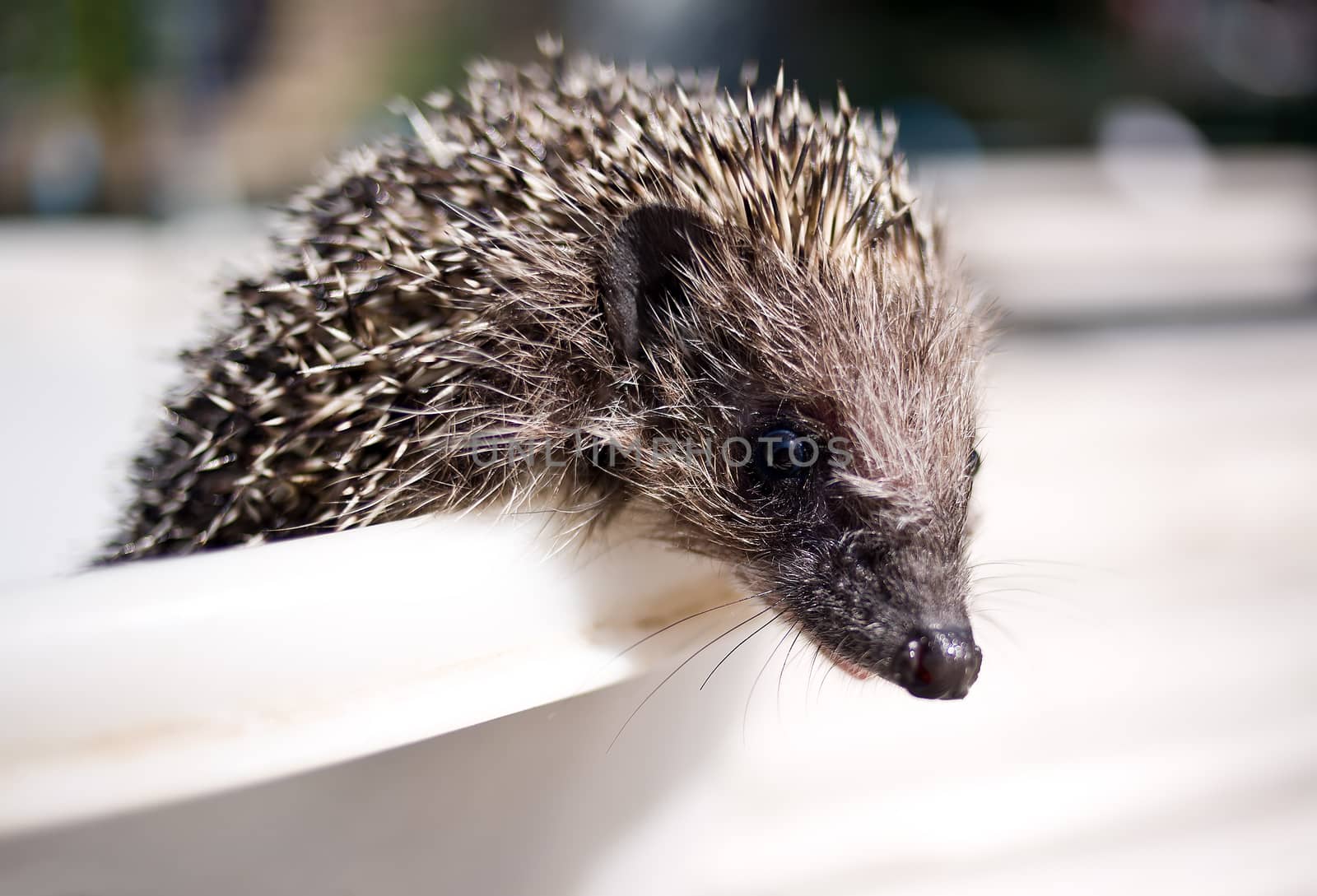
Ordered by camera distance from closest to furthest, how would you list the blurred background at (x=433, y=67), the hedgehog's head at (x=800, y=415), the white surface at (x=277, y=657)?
the white surface at (x=277, y=657), the hedgehog's head at (x=800, y=415), the blurred background at (x=433, y=67)

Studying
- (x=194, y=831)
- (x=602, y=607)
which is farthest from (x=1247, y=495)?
(x=194, y=831)

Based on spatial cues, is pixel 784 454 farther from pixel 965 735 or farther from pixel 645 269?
pixel 965 735

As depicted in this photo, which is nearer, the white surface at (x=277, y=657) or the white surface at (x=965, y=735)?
the white surface at (x=277, y=657)

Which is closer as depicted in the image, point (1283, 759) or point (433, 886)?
point (433, 886)

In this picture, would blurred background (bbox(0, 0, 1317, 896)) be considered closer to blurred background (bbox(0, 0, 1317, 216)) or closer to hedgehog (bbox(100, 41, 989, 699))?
blurred background (bbox(0, 0, 1317, 216))

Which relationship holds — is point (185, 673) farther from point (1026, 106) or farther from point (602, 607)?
point (1026, 106)

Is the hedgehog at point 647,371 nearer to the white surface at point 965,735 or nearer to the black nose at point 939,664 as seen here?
the black nose at point 939,664

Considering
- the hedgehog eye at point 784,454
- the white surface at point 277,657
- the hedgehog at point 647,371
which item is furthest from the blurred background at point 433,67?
the white surface at point 277,657

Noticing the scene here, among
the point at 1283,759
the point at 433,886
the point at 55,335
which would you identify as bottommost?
the point at 1283,759
